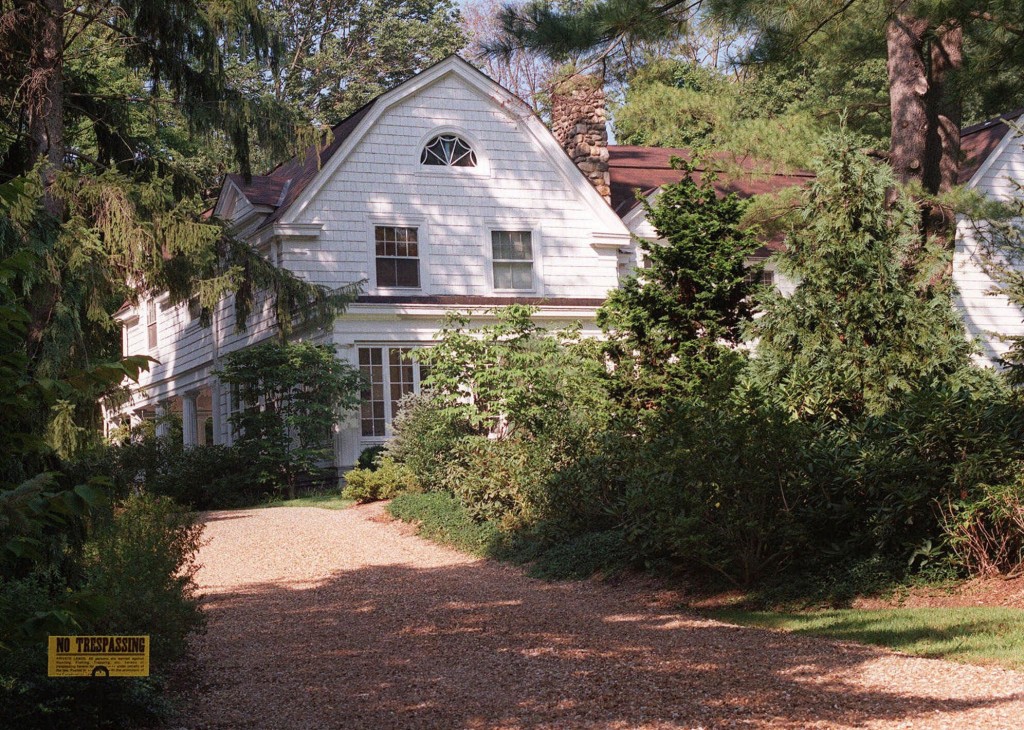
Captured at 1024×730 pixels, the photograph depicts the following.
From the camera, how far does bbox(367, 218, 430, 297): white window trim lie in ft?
71.2

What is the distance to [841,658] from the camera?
698 cm

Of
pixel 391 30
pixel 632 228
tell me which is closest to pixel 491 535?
pixel 632 228

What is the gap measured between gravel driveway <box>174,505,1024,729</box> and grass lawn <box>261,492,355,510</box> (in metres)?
6.91

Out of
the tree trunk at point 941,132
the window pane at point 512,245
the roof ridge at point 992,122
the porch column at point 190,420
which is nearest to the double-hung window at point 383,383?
the window pane at point 512,245

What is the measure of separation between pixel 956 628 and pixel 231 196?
19215mm

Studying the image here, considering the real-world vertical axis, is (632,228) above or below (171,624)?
above

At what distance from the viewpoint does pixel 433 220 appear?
22.2 m

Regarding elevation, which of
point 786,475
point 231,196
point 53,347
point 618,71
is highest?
point 231,196

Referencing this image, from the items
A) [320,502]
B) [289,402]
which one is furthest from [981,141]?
[320,502]

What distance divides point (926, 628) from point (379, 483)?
1105 centimetres

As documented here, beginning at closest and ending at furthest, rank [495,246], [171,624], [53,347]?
1. [171,624]
2. [53,347]
3. [495,246]

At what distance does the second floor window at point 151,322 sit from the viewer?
2928 centimetres

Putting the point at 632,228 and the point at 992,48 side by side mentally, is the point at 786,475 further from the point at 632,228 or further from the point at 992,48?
the point at 632,228

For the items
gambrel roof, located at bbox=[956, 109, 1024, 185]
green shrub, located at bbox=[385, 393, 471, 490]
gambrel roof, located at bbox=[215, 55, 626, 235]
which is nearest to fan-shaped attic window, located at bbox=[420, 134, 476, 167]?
gambrel roof, located at bbox=[215, 55, 626, 235]
